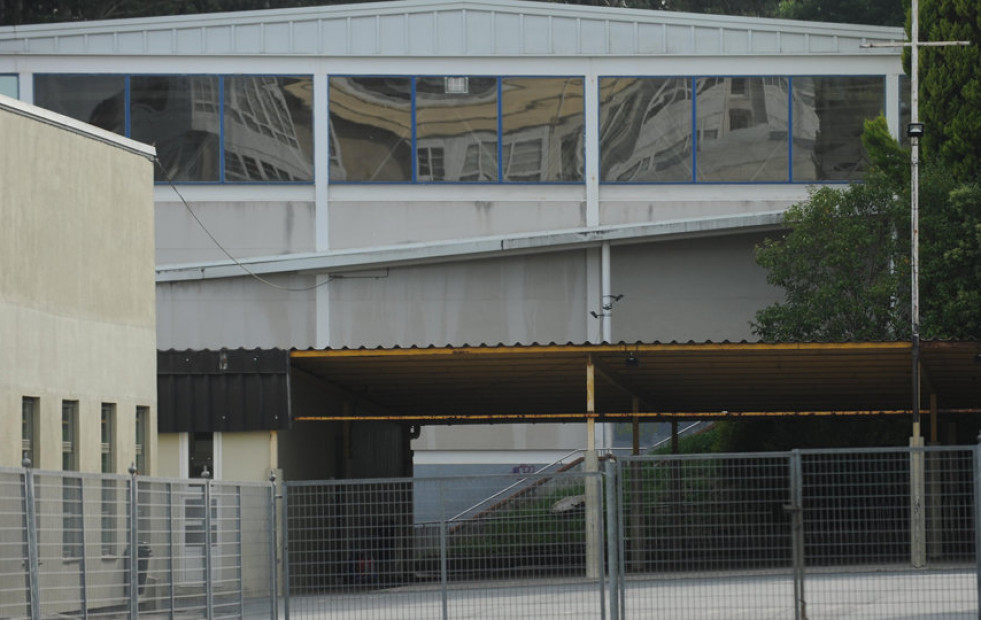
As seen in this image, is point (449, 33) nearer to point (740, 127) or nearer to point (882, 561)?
point (740, 127)

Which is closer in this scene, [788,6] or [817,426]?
[817,426]

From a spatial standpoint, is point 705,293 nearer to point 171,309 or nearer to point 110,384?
point 171,309

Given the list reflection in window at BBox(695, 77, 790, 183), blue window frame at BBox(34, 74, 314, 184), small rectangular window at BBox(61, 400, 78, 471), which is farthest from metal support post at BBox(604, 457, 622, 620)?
blue window frame at BBox(34, 74, 314, 184)

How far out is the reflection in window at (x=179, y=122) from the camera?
39.1 meters

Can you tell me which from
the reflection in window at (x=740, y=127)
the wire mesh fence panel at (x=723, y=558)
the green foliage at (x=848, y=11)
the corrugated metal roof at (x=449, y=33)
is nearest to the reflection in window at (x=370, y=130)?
the corrugated metal roof at (x=449, y=33)

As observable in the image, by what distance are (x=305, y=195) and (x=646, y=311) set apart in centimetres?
833

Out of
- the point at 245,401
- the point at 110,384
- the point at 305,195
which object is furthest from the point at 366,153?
the point at 110,384

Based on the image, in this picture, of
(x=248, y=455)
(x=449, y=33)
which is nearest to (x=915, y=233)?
(x=248, y=455)

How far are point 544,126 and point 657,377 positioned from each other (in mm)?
13520

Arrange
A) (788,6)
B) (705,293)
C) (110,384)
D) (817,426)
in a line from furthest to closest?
(788,6), (705,293), (817,426), (110,384)

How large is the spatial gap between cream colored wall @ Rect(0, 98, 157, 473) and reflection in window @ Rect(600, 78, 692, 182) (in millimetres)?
18860

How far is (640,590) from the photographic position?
16.3 meters

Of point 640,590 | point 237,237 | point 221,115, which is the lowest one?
point 640,590

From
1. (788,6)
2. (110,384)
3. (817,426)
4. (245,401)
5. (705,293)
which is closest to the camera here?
(110,384)
